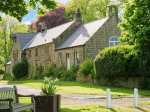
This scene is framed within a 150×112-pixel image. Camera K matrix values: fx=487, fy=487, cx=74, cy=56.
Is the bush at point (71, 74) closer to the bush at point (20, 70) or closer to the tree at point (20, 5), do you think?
the bush at point (20, 70)

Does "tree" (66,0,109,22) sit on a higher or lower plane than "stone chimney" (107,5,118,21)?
higher

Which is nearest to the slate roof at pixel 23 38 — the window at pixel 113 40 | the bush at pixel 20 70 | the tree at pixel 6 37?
the bush at pixel 20 70

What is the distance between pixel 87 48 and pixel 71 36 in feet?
26.5

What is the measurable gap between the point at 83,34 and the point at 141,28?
22.0 m

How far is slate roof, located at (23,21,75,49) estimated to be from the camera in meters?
69.1

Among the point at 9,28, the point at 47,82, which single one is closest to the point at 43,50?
the point at 9,28

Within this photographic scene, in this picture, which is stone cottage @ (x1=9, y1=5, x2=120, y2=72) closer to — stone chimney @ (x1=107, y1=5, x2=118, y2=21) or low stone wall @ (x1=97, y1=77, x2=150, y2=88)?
stone chimney @ (x1=107, y1=5, x2=118, y2=21)

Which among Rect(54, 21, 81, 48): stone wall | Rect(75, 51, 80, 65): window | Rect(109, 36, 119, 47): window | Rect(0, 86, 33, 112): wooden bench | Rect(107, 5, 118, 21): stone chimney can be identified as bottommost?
Rect(0, 86, 33, 112): wooden bench

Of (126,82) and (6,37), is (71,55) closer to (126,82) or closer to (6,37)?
(126,82)

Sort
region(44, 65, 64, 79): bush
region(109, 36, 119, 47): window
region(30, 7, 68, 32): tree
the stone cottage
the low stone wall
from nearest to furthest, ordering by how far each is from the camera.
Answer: the low stone wall < the stone cottage < region(109, 36, 119, 47): window < region(44, 65, 64, 79): bush < region(30, 7, 68, 32): tree

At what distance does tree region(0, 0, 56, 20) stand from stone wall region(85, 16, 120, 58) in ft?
112

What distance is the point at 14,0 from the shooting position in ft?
76.3

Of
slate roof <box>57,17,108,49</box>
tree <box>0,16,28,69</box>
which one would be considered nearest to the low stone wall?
slate roof <box>57,17,108,49</box>

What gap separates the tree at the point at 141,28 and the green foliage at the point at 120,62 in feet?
3.15
